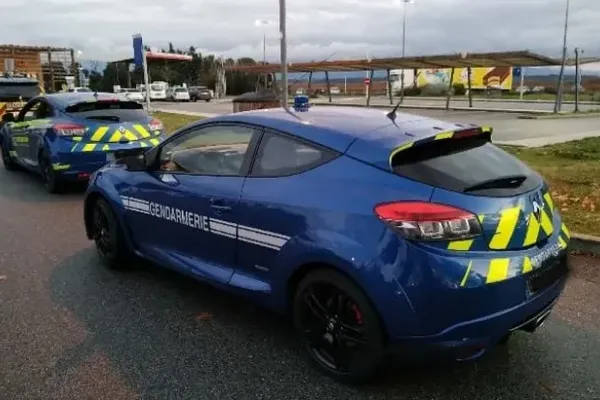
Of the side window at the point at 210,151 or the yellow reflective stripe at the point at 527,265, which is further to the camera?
the side window at the point at 210,151

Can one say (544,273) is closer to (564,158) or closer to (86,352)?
(86,352)

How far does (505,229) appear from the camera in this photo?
2.90 metres

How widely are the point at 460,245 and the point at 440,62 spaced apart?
2950 cm

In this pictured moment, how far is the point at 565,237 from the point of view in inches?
134

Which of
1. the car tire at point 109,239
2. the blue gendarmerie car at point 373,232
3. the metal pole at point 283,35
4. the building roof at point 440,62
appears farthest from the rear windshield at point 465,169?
the building roof at point 440,62

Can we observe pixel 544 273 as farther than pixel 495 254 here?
Yes

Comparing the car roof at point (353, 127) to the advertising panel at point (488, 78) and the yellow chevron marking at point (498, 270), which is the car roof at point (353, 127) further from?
the advertising panel at point (488, 78)

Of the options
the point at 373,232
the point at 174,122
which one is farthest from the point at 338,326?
the point at 174,122

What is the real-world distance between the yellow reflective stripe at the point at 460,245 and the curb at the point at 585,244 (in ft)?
10.4

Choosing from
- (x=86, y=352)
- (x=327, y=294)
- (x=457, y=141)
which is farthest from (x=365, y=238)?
(x=86, y=352)

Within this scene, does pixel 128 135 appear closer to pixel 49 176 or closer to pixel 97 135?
pixel 97 135

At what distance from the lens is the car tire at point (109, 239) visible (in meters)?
5.01

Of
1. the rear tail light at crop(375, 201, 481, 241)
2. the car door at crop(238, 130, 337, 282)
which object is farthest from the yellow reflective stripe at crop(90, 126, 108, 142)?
the rear tail light at crop(375, 201, 481, 241)

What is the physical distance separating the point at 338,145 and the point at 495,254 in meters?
1.02
